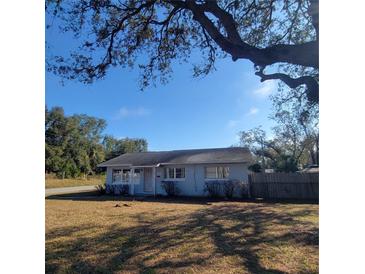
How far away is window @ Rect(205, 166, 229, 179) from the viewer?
733 inches

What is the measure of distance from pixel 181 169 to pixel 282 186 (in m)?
6.74

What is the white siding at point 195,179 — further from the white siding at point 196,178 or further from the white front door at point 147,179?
the white front door at point 147,179

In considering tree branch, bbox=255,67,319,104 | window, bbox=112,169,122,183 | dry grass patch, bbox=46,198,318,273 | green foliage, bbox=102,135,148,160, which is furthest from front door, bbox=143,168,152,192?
green foliage, bbox=102,135,148,160

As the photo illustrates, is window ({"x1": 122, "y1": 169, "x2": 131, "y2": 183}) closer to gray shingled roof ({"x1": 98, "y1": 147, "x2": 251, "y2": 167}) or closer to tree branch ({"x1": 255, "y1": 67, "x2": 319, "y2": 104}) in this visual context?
gray shingled roof ({"x1": 98, "y1": 147, "x2": 251, "y2": 167})

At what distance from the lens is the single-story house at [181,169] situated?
18344mm

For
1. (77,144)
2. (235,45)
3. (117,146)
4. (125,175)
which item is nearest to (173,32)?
(235,45)

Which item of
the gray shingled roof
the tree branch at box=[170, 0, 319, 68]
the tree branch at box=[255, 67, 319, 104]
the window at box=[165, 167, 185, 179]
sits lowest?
the window at box=[165, 167, 185, 179]

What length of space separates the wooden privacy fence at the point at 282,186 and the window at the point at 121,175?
9450 millimetres

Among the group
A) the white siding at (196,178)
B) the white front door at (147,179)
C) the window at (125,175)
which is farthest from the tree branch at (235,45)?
the window at (125,175)

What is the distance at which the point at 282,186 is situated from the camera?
57.5 ft
